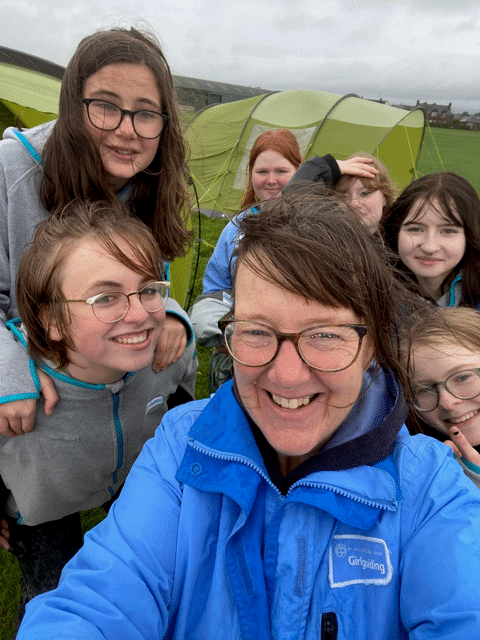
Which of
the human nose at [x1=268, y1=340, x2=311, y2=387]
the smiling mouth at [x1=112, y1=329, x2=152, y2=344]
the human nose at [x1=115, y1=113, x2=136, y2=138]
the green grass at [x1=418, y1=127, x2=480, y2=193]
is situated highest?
the green grass at [x1=418, y1=127, x2=480, y2=193]

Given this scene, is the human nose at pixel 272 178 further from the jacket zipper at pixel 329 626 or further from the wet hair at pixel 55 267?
the jacket zipper at pixel 329 626

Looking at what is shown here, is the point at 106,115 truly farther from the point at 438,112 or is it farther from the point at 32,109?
the point at 438,112

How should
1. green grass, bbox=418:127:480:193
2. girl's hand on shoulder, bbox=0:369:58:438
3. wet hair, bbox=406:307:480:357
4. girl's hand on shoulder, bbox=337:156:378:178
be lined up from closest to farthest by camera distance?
girl's hand on shoulder, bbox=0:369:58:438 → wet hair, bbox=406:307:480:357 → girl's hand on shoulder, bbox=337:156:378:178 → green grass, bbox=418:127:480:193

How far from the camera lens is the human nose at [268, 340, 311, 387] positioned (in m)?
1.01

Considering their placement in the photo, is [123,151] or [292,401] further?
[123,151]

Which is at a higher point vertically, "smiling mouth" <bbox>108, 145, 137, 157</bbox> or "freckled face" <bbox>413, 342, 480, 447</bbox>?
"smiling mouth" <bbox>108, 145, 137, 157</bbox>

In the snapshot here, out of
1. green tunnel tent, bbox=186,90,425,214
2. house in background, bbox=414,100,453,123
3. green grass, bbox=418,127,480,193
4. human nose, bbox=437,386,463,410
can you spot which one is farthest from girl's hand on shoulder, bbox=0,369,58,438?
house in background, bbox=414,100,453,123

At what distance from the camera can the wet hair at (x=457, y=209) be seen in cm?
244

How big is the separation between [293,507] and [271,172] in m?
2.91

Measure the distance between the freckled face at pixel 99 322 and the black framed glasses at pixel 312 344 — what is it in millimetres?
622

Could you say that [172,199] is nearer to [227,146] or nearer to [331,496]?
[331,496]

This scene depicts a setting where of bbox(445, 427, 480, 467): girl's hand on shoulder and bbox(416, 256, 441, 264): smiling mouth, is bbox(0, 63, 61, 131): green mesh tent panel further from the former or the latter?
bbox(445, 427, 480, 467): girl's hand on shoulder

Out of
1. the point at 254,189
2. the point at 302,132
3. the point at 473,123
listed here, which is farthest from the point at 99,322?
the point at 473,123

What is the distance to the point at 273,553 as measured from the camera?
104 cm
